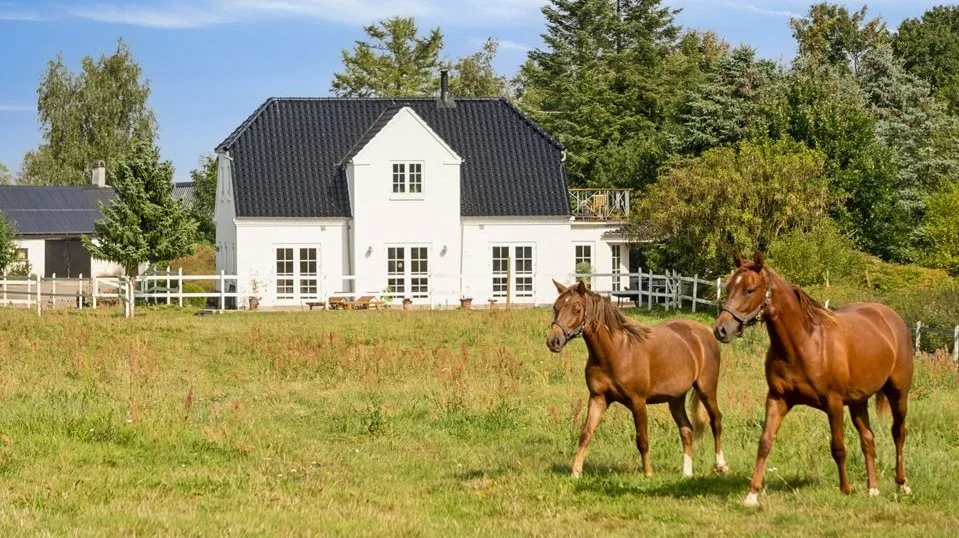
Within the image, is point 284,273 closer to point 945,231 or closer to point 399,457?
point 945,231

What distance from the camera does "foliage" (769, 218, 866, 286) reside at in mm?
36688

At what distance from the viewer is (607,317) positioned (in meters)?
13.1

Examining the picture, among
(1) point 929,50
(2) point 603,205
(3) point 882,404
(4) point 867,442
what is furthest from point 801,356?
(1) point 929,50

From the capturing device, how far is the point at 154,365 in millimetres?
24547

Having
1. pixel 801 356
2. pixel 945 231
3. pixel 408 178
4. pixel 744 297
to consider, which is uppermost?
pixel 408 178

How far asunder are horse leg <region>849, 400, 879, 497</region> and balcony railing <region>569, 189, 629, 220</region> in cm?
3756

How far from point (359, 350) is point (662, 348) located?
1299cm

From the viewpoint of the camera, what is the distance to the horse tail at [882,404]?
12.7 m

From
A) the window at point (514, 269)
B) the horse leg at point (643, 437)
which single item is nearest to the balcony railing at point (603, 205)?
the window at point (514, 269)

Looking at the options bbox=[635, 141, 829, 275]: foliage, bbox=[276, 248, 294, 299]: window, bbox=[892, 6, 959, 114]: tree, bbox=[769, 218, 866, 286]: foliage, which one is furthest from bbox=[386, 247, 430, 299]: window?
bbox=[892, 6, 959, 114]: tree

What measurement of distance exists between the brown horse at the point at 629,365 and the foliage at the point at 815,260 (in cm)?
2330

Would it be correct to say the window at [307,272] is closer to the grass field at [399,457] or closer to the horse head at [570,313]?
the grass field at [399,457]

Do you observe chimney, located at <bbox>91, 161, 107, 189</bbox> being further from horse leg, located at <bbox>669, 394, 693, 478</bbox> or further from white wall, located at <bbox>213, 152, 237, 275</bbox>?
horse leg, located at <bbox>669, 394, 693, 478</bbox>

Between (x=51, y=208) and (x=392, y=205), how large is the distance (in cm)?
2590
